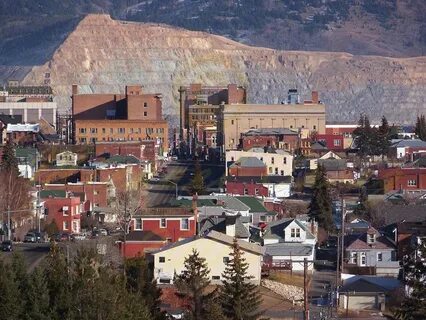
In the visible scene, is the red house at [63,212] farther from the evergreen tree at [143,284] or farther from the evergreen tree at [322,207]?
the evergreen tree at [143,284]

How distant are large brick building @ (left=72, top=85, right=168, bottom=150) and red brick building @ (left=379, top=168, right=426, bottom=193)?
2310 centimetres

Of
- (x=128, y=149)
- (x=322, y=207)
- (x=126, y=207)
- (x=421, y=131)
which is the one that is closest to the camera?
(x=126, y=207)

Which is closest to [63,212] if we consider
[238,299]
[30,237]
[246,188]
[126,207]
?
[126,207]

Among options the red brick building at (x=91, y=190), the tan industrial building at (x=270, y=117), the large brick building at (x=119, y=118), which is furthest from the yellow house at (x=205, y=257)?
the tan industrial building at (x=270, y=117)

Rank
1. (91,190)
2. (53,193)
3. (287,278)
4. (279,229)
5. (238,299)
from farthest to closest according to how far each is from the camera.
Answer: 1. (91,190)
2. (53,193)
3. (279,229)
4. (287,278)
5. (238,299)

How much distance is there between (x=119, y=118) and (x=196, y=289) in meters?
68.8

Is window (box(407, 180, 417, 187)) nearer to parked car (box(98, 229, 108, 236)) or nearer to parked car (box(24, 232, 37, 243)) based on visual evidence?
parked car (box(98, 229, 108, 236))

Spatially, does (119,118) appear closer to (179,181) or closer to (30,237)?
(179,181)

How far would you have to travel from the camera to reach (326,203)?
67.9m

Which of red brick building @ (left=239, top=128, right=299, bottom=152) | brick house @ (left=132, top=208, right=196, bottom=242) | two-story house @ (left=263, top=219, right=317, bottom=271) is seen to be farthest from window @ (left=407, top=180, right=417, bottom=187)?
brick house @ (left=132, top=208, right=196, bottom=242)

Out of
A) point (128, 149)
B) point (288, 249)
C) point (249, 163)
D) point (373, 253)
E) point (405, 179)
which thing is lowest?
point (373, 253)

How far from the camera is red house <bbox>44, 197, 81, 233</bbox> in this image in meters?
65.7

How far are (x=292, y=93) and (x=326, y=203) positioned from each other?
6590cm

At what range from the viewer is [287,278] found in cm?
5453
